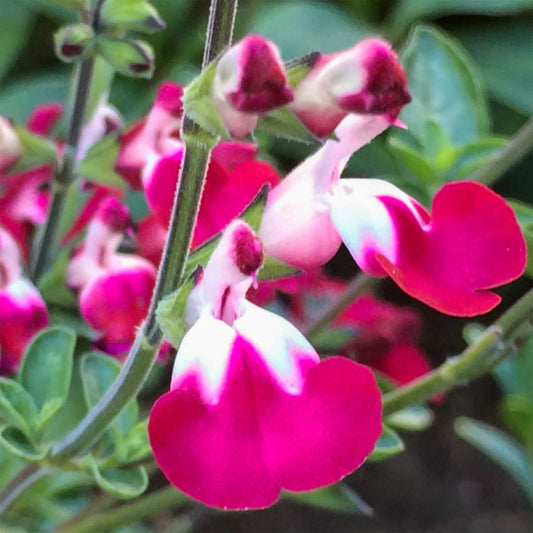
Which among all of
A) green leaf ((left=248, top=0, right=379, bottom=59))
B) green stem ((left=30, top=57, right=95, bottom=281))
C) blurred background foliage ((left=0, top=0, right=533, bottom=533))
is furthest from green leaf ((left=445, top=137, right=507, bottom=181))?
green leaf ((left=248, top=0, right=379, bottom=59))

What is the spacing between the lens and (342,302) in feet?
2.36

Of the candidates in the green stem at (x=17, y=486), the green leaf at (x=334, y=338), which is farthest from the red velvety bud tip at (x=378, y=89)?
the green leaf at (x=334, y=338)

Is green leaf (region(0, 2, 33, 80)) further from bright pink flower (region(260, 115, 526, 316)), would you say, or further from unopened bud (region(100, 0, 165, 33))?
bright pink flower (region(260, 115, 526, 316))

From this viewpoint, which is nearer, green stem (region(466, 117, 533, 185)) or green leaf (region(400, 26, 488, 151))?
green stem (region(466, 117, 533, 185))

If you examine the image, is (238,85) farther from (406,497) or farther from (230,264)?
(406,497)

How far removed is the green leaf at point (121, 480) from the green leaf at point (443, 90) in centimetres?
41

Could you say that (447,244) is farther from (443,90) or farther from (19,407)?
(443,90)

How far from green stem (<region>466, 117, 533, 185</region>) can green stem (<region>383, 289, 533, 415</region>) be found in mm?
106

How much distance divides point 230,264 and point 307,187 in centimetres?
7

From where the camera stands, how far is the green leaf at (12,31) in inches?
48.7

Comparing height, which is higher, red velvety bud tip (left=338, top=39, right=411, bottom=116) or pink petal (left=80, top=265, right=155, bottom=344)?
red velvety bud tip (left=338, top=39, right=411, bottom=116)

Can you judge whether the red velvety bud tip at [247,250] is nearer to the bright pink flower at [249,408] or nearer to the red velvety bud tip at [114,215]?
the bright pink flower at [249,408]

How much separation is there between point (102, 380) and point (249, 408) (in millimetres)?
221

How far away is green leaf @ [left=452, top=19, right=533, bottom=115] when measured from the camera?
129 centimetres
